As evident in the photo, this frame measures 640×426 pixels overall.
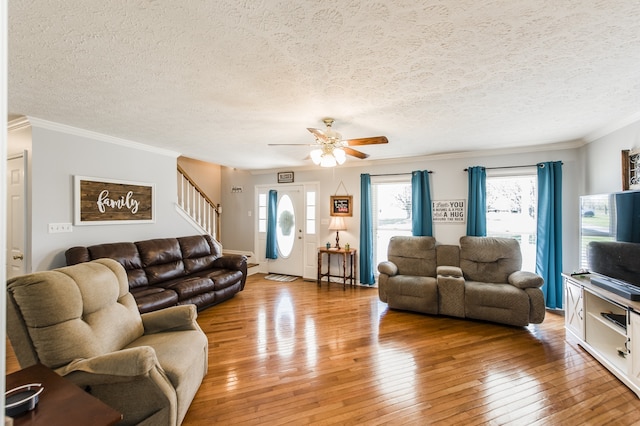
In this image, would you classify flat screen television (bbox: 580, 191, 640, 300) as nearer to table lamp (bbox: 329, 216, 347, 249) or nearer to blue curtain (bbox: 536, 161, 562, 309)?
blue curtain (bbox: 536, 161, 562, 309)

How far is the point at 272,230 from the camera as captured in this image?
19.8ft

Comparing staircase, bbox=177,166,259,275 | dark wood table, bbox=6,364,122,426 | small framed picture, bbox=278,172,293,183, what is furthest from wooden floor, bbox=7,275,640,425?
small framed picture, bbox=278,172,293,183

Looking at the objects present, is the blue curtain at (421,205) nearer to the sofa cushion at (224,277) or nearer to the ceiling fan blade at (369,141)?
the ceiling fan blade at (369,141)

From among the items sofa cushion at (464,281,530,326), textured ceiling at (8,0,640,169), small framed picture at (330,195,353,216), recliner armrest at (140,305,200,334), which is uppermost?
textured ceiling at (8,0,640,169)

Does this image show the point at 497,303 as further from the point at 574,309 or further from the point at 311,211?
the point at 311,211

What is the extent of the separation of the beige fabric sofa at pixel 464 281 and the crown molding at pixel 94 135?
3.91 metres

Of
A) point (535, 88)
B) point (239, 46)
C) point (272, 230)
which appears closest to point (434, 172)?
point (535, 88)

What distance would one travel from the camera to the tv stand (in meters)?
2.18

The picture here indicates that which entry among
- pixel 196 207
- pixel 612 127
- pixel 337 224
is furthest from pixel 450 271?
pixel 196 207

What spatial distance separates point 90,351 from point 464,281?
12.7 feet

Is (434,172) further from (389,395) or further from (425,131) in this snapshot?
(389,395)

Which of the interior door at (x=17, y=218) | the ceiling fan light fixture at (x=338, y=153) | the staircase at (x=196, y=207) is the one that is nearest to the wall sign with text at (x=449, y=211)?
the ceiling fan light fixture at (x=338, y=153)

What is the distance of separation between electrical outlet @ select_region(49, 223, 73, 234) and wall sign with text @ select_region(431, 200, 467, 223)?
16.8 ft

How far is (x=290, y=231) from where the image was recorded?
19.6ft
